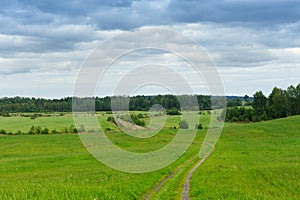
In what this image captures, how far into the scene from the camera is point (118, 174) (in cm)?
2944

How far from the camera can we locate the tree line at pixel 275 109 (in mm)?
136125

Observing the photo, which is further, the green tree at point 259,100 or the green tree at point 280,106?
the green tree at point 259,100

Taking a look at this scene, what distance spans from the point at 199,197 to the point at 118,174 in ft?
36.4

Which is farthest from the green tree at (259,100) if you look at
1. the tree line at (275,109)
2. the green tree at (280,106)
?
the green tree at (280,106)

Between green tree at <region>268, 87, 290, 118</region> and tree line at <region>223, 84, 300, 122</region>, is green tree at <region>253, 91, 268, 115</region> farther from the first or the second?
green tree at <region>268, 87, 290, 118</region>

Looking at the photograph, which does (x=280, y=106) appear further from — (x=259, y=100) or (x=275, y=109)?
(x=259, y=100)

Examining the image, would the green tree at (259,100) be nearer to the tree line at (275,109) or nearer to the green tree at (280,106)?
the tree line at (275,109)

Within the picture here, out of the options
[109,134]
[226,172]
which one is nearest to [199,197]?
[226,172]

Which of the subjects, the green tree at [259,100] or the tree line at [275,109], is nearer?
the tree line at [275,109]

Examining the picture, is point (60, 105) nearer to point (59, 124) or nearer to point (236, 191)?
point (59, 124)

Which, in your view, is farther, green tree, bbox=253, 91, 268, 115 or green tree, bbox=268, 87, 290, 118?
green tree, bbox=253, 91, 268, 115

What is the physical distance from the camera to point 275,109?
138 m

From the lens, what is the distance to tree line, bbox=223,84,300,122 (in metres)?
136

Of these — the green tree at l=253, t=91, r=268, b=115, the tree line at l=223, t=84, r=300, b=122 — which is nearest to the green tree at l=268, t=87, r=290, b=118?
the tree line at l=223, t=84, r=300, b=122
